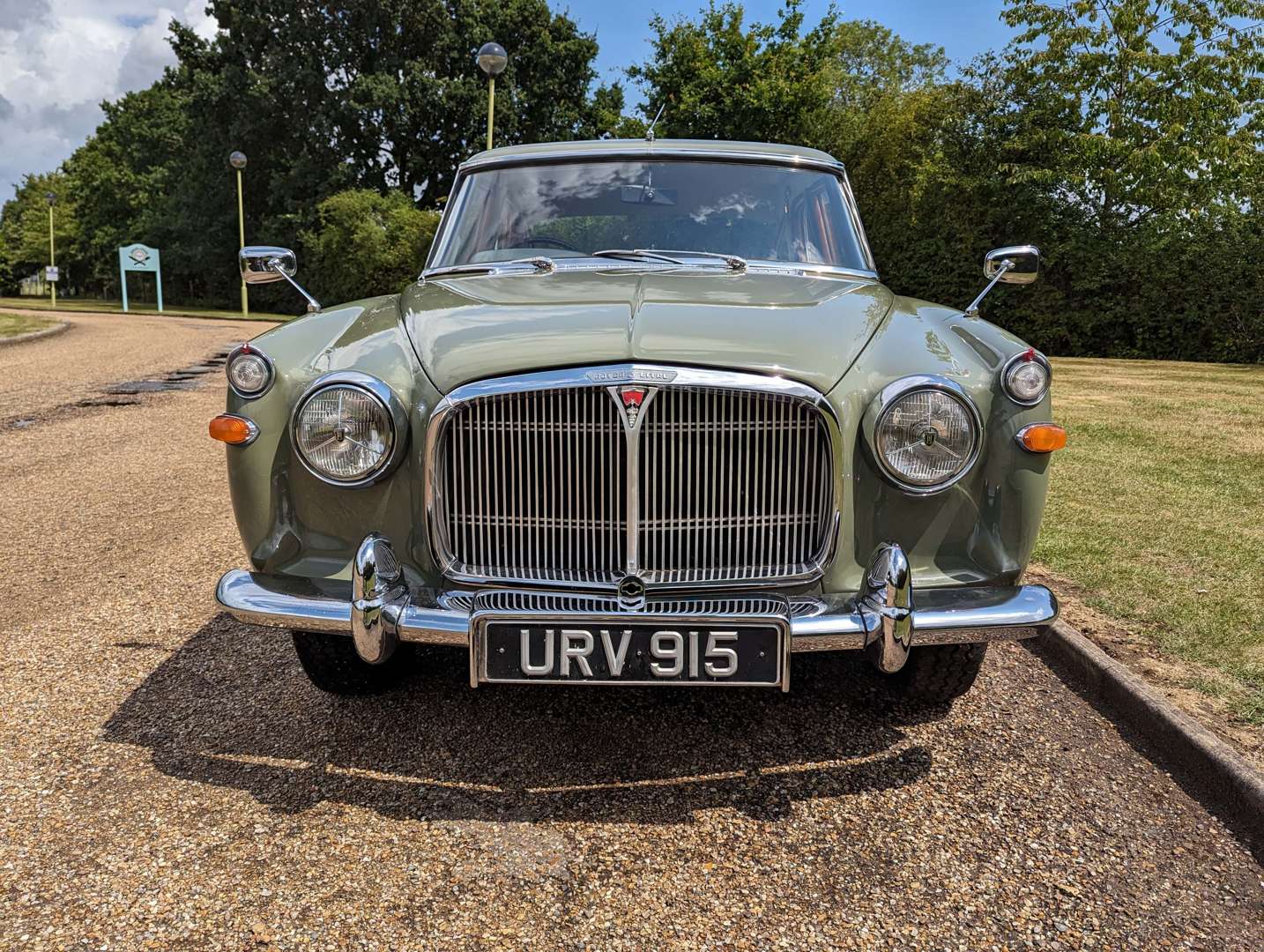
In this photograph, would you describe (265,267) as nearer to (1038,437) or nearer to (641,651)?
(641,651)

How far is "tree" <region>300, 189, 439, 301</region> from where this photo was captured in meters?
27.4

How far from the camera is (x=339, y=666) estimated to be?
2854 mm

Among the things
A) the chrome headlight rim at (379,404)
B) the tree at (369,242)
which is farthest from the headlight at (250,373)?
the tree at (369,242)

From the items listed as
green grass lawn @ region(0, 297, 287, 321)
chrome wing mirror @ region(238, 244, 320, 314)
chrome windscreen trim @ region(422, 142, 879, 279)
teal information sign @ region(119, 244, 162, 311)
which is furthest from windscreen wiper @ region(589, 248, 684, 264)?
teal information sign @ region(119, 244, 162, 311)

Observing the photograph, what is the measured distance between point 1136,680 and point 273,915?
2713mm

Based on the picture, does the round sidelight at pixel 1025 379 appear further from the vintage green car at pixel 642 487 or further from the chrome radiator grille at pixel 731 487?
the chrome radiator grille at pixel 731 487

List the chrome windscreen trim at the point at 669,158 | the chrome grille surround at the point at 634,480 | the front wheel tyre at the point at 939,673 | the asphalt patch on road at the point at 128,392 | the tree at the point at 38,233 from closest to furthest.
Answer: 1. the chrome grille surround at the point at 634,480
2. the front wheel tyre at the point at 939,673
3. the chrome windscreen trim at the point at 669,158
4. the asphalt patch on road at the point at 128,392
5. the tree at the point at 38,233

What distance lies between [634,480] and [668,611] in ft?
1.13

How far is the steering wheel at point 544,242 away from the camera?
3529mm

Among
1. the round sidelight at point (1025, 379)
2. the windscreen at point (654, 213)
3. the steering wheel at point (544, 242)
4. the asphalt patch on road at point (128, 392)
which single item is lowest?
the asphalt patch on road at point (128, 392)

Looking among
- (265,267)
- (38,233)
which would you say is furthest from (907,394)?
(38,233)

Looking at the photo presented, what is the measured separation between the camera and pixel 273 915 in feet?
6.39

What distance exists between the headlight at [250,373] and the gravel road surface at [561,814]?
3.46 feet

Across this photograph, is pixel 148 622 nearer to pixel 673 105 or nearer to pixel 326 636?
pixel 326 636
